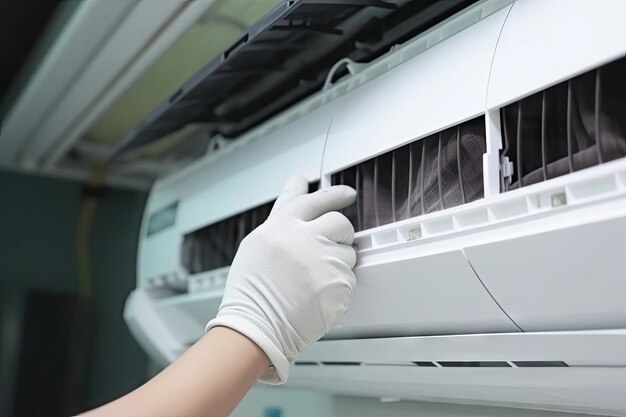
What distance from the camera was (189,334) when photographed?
1466 millimetres

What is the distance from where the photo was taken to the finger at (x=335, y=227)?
864 millimetres

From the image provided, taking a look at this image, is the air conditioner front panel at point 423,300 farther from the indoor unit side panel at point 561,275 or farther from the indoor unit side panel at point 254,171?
the indoor unit side panel at point 254,171

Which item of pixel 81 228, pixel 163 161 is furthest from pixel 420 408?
pixel 81 228

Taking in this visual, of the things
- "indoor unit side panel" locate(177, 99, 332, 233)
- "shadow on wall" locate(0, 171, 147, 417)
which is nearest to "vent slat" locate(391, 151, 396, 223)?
"indoor unit side panel" locate(177, 99, 332, 233)

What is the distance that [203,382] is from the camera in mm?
767

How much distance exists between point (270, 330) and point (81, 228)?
1490 millimetres

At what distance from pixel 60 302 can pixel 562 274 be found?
70.1 inches

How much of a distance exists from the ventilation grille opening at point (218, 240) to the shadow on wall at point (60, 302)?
0.91 meters

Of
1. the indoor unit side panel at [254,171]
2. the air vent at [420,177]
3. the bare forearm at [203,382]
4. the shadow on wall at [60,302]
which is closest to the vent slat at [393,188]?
the air vent at [420,177]

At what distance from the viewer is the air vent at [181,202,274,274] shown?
1.16 meters

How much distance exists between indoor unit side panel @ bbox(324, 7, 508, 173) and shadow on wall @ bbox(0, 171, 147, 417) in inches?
56.3

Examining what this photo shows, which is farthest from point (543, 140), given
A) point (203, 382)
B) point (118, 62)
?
point (118, 62)

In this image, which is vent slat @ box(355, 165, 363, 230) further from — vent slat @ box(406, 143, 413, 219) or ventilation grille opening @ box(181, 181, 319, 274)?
ventilation grille opening @ box(181, 181, 319, 274)

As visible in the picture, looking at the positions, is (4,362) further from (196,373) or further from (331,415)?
(196,373)
